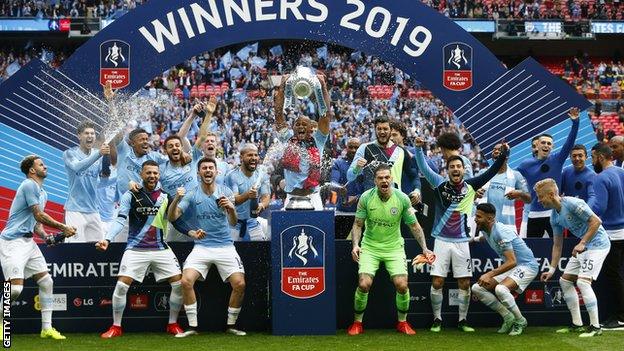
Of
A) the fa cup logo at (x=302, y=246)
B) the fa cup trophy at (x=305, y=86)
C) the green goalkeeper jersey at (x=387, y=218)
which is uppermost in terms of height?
the fa cup trophy at (x=305, y=86)

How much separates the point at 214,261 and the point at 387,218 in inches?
67.0

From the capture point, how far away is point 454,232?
1012 centimetres

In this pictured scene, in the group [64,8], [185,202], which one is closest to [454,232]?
[185,202]

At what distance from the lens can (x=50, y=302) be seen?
9766 mm

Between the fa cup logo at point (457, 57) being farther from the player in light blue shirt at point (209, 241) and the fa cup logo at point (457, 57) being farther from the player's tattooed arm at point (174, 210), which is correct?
the player's tattooed arm at point (174, 210)

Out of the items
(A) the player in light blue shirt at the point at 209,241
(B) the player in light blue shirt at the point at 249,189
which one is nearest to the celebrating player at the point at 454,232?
(B) the player in light blue shirt at the point at 249,189

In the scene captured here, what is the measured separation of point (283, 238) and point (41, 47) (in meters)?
26.5

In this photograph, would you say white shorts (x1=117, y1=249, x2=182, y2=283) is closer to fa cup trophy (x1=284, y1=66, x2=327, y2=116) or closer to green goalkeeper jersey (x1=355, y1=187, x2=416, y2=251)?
green goalkeeper jersey (x1=355, y1=187, x2=416, y2=251)

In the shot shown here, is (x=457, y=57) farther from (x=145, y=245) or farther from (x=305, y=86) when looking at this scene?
(x=145, y=245)

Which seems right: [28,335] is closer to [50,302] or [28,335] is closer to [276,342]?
[50,302]

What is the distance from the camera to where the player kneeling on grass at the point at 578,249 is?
9.70 meters

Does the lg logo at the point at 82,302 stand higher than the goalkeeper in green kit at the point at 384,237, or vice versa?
the goalkeeper in green kit at the point at 384,237

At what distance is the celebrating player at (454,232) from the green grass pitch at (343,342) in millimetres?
344

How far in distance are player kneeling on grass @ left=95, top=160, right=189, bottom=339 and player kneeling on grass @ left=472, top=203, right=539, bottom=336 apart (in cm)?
290
